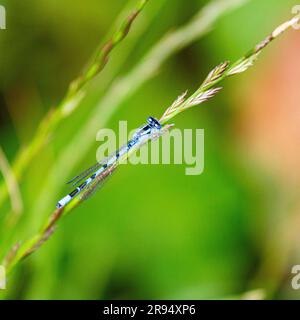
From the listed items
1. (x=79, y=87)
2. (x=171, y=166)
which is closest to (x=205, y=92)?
(x=79, y=87)

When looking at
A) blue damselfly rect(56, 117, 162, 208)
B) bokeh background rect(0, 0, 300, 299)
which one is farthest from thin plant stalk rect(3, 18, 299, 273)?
bokeh background rect(0, 0, 300, 299)

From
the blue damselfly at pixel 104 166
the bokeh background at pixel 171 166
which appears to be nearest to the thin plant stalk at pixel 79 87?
the blue damselfly at pixel 104 166

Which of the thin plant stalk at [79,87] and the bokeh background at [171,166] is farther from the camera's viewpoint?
the bokeh background at [171,166]

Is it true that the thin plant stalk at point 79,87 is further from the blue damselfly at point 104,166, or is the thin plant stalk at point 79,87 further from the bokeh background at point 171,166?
the bokeh background at point 171,166

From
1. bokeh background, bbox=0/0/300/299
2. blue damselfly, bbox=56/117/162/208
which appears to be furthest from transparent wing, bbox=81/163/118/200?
bokeh background, bbox=0/0/300/299

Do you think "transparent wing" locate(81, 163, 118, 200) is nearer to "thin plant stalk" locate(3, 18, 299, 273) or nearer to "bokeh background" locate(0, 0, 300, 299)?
"thin plant stalk" locate(3, 18, 299, 273)

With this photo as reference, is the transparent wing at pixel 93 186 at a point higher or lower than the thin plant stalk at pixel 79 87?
lower

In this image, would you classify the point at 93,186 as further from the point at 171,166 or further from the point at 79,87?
the point at 171,166

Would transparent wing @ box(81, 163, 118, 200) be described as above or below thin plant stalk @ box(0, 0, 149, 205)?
below

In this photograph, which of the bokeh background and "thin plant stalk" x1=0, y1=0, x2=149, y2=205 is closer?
"thin plant stalk" x1=0, y1=0, x2=149, y2=205
